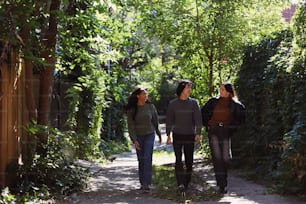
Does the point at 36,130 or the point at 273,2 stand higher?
the point at 273,2

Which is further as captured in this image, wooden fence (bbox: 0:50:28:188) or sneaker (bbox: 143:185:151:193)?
sneaker (bbox: 143:185:151:193)

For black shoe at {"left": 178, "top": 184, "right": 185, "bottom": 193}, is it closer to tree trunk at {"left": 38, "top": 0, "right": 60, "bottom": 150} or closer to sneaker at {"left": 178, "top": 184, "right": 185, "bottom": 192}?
sneaker at {"left": 178, "top": 184, "right": 185, "bottom": 192}

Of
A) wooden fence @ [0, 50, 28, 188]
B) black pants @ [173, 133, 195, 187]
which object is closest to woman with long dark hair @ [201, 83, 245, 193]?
black pants @ [173, 133, 195, 187]

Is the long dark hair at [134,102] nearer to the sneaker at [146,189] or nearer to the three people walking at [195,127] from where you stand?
the three people walking at [195,127]

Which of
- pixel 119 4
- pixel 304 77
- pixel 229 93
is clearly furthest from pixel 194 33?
pixel 304 77

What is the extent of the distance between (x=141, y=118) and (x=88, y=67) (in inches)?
76.8

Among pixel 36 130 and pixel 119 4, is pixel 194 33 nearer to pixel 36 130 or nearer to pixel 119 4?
pixel 119 4

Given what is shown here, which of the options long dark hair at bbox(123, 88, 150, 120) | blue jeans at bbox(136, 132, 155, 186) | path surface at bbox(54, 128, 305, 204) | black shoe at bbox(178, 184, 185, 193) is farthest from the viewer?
long dark hair at bbox(123, 88, 150, 120)

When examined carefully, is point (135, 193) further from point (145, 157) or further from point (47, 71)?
point (47, 71)

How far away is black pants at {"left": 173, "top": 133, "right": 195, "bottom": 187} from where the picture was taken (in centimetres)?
740

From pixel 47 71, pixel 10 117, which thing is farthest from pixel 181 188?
pixel 47 71

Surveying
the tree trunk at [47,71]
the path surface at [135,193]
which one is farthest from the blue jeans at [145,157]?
the tree trunk at [47,71]

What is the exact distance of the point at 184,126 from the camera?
7.41m

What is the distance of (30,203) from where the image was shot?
6168mm
